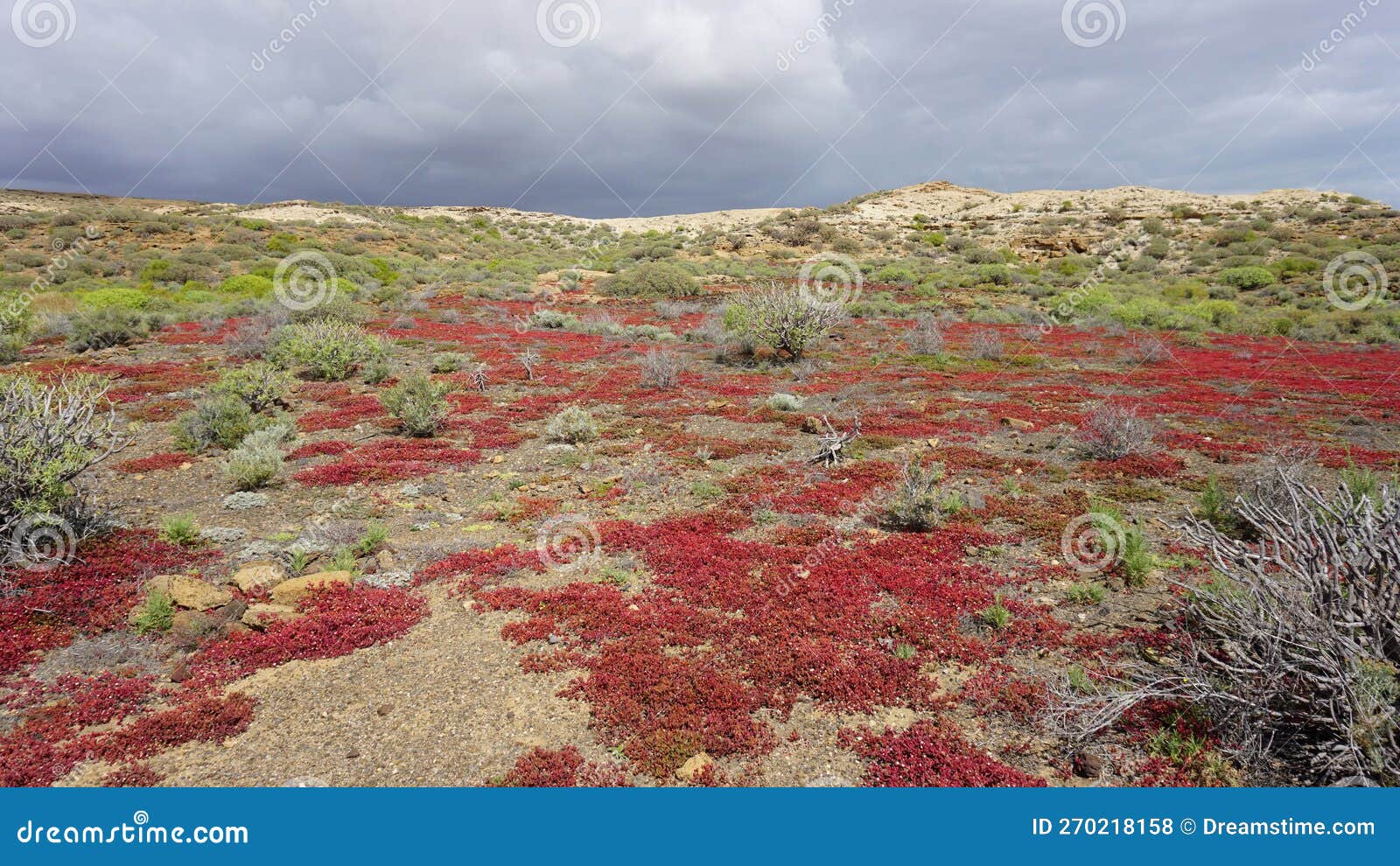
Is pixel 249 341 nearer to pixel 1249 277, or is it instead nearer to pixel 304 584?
pixel 304 584

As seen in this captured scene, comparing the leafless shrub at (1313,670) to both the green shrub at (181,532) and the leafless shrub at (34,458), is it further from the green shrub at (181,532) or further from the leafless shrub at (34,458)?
the leafless shrub at (34,458)

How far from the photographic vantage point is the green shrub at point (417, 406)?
40.1 feet

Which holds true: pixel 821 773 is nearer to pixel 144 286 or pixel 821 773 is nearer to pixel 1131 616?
pixel 1131 616

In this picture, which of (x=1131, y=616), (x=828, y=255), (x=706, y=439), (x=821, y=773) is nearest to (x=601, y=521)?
(x=706, y=439)

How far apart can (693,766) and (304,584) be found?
4.77 metres

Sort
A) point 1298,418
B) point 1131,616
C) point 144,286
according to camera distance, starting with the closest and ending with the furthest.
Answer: point 1131,616, point 1298,418, point 144,286

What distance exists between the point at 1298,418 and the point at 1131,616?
469 inches

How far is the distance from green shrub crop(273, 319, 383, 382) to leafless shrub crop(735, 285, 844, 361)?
11.8 m

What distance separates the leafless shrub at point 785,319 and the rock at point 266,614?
1615 cm

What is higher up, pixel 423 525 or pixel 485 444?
pixel 485 444

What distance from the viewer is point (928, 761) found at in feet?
13.9

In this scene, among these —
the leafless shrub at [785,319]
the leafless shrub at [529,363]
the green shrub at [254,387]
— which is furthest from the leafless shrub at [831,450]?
the green shrub at [254,387]

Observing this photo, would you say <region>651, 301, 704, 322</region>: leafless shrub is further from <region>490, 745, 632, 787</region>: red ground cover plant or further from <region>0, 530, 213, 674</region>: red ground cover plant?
<region>490, 745, 632, 787</region>: red ground cover plant

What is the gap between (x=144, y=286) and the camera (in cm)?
3172
